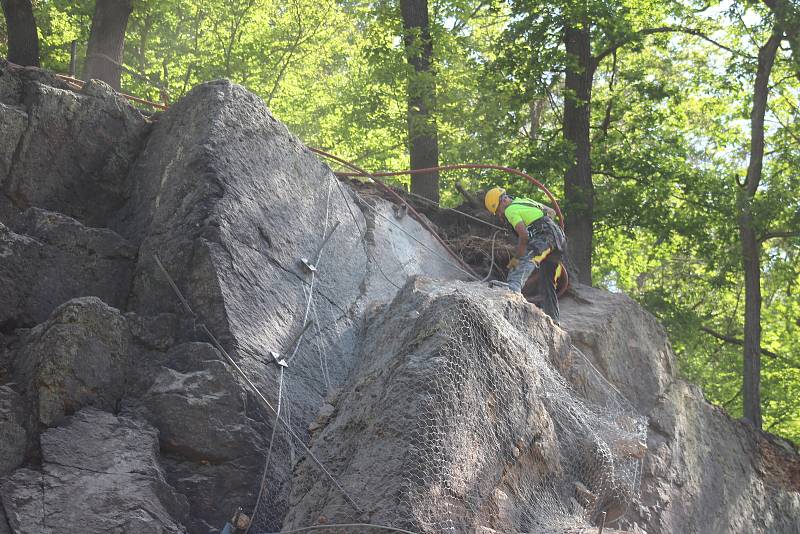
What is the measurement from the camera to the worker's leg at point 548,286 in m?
10.9

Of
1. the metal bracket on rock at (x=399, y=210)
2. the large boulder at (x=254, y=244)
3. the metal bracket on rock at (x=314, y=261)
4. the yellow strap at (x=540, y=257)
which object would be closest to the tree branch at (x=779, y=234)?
the yellow strap at (x=540, y=257)

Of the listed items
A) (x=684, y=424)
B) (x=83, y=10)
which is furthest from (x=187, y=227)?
(x=83, y=10)

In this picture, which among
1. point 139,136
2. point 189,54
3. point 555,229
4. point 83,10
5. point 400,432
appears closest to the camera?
point 400,432

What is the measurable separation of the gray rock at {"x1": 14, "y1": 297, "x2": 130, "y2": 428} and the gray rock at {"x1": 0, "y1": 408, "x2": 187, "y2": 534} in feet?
0.48

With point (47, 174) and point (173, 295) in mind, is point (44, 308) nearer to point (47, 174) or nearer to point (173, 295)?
point (173, 295)

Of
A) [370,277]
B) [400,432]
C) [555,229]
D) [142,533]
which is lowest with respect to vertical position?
[142,533]

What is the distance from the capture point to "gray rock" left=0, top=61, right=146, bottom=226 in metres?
8.37

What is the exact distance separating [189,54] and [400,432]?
720 inches

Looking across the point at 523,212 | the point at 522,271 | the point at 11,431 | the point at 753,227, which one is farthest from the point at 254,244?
the point at 753,227

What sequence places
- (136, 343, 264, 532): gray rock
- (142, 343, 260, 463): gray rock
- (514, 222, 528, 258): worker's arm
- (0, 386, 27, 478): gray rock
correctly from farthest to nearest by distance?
(514, 222, 528, 258): worker's arm → (142, 343, 260, 463): gray rock → (136, 343, 264, 532): gray rock → (0, 386, 27, 478): gray rock

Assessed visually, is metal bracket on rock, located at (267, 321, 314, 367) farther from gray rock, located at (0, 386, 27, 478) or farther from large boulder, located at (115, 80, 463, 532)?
gray rock, located at (0, 386, 27, 478)

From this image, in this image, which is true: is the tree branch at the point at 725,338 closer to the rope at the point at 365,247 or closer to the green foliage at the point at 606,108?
the green foliage at the point at 606,108


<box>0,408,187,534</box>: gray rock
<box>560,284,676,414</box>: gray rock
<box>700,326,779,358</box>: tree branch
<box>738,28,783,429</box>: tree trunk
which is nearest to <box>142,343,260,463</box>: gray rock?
<box>0,408,187,534</box>: gray rock

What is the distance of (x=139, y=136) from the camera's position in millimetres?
9227
